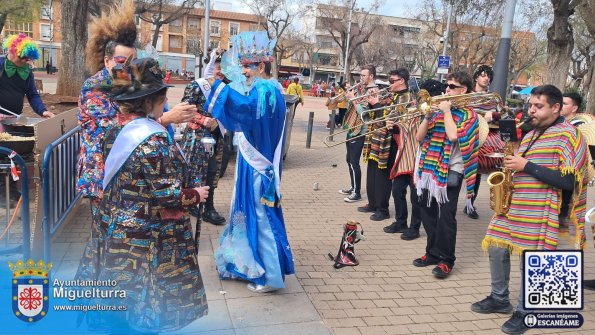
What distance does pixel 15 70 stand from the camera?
5.10m

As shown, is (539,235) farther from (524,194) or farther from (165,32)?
(165,32)

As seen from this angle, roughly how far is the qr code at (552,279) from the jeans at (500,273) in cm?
13

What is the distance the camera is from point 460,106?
434cm

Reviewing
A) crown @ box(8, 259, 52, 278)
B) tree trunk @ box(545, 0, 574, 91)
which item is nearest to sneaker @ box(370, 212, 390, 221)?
crown @ box(8, 259, 52, 278)

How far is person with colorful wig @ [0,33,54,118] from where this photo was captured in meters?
4.91

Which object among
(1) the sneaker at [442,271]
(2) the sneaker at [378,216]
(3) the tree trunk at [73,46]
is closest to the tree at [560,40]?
(2) the sneaker at [378,216]

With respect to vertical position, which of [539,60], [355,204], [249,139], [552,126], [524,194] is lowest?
[355,204]

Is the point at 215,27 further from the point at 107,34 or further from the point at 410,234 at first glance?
the point at 107,34

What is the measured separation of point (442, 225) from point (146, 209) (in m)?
2.99

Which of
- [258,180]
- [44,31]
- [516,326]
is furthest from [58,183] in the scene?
[44,31]

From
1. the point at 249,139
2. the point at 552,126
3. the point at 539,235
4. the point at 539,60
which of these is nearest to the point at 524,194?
the point at 539,235

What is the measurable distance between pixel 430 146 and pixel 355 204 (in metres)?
2.76

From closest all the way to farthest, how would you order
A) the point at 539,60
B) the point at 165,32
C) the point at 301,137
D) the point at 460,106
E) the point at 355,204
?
the point at 460,106
the point at 355,204
the point at 301,137
the point at 539,60
the point at 165,32

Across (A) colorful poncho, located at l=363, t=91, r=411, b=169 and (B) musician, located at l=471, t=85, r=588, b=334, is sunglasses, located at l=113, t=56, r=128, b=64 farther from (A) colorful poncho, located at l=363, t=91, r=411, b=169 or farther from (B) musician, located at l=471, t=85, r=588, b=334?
(A) colorful poncho, located at l=363, t=91, r=411, b=169
